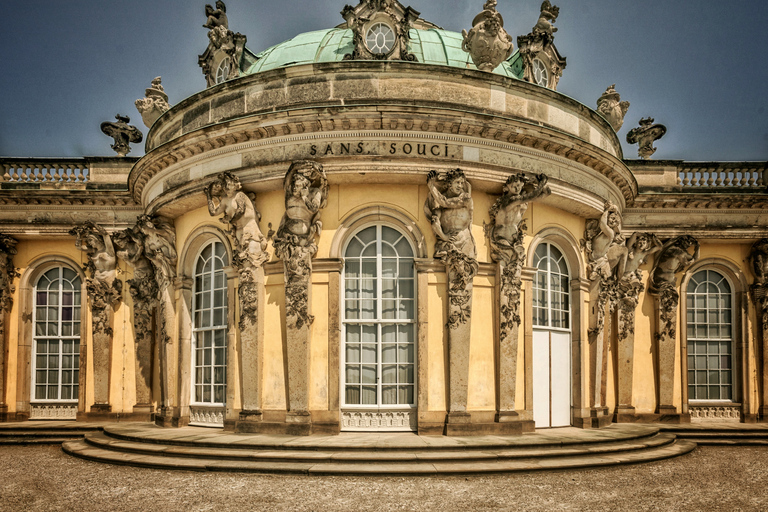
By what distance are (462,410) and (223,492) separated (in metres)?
5.24

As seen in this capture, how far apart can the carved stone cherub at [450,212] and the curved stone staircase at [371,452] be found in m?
3.67

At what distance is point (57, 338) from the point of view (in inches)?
748

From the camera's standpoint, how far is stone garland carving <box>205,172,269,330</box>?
44.3ft

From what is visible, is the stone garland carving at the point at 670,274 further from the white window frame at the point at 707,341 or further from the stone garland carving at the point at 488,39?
the stone garland carving at the point at 488,39

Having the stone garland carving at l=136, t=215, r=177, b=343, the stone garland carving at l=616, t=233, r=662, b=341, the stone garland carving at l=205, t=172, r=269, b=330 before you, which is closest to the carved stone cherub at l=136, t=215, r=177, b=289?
the stone garland carving at l=136, t=215, r=177, b=343

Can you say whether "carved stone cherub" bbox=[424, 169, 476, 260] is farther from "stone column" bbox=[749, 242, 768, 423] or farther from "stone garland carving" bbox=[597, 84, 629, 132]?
"stone column" bbox=[749, 242, 768, 423]

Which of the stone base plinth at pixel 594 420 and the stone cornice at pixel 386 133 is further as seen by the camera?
the stone base plinth at pixel 594 420

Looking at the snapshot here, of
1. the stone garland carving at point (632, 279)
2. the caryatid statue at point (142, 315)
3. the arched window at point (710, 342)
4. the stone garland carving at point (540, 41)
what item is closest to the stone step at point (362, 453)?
→ the caryatid statue at point (142, 315)

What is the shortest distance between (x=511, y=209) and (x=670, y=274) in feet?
23.7

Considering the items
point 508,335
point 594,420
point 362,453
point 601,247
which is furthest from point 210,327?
point 601,247

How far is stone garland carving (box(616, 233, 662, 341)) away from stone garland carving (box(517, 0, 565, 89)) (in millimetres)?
5146

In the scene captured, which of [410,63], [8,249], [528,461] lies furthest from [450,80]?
[8,249]

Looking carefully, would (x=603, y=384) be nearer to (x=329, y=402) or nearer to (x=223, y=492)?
(x=329, y=402)

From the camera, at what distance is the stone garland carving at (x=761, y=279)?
726 inches
